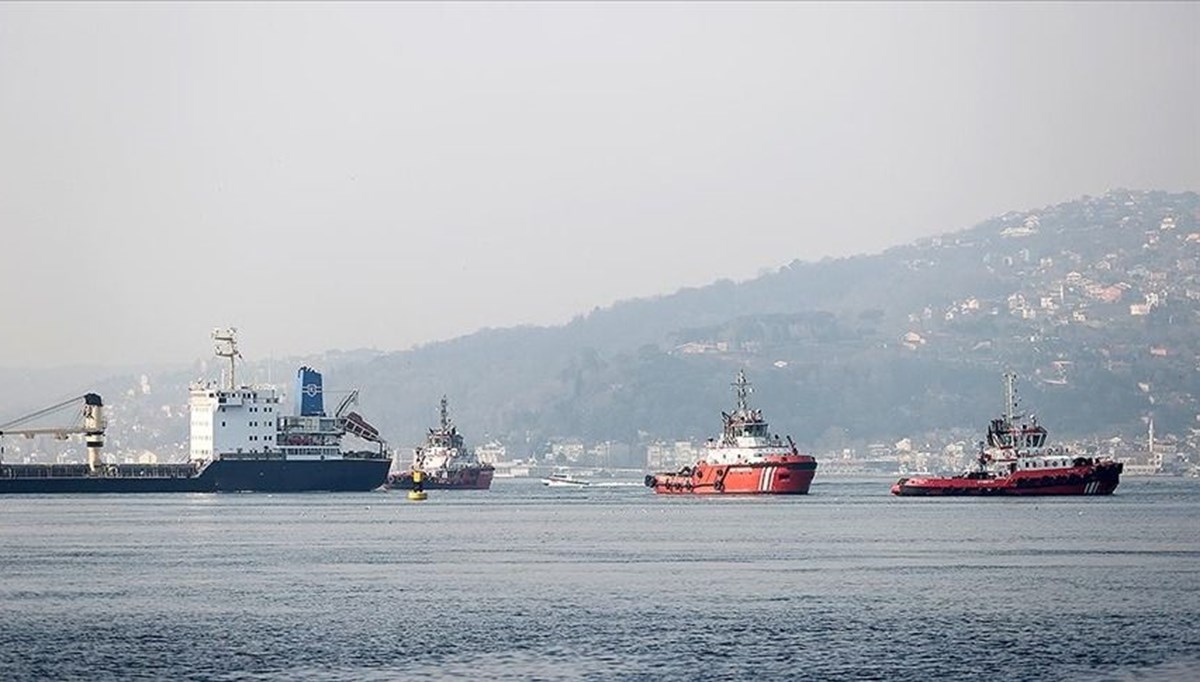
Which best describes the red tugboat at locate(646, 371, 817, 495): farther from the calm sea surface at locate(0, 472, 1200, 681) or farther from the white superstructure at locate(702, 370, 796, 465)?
the calm sea surface at locate(0, 472, 1200, 681)

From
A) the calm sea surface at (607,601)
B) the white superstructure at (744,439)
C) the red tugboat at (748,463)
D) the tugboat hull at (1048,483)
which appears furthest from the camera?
the red tugboat at (748,463)

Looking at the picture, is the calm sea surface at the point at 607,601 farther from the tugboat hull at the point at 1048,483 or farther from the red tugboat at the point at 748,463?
the red tugboat at the point at 748,463

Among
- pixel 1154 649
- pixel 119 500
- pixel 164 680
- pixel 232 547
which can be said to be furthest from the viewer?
pixel 119 500

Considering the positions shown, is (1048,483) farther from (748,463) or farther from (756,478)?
(748,463)

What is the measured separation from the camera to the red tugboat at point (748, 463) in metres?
169

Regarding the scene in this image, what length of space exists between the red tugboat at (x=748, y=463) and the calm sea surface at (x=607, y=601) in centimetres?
3925

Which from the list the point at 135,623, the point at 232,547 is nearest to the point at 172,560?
the point at 232,547

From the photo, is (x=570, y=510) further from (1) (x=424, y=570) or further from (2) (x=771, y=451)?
(1) (x=424, y=570)

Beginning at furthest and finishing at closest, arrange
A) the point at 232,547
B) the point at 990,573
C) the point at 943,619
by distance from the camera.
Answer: the point at 232,547 → the point at 990,573 → the point at 943,619

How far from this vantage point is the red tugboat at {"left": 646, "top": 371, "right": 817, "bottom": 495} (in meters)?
169

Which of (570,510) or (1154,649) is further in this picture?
(570,510)

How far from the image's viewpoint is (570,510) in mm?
168250

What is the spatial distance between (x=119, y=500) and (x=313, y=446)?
18660 millimetres

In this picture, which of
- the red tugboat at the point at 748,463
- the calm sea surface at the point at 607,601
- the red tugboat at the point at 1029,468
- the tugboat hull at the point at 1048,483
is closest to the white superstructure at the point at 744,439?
the red tugboat at the point at 748,463
